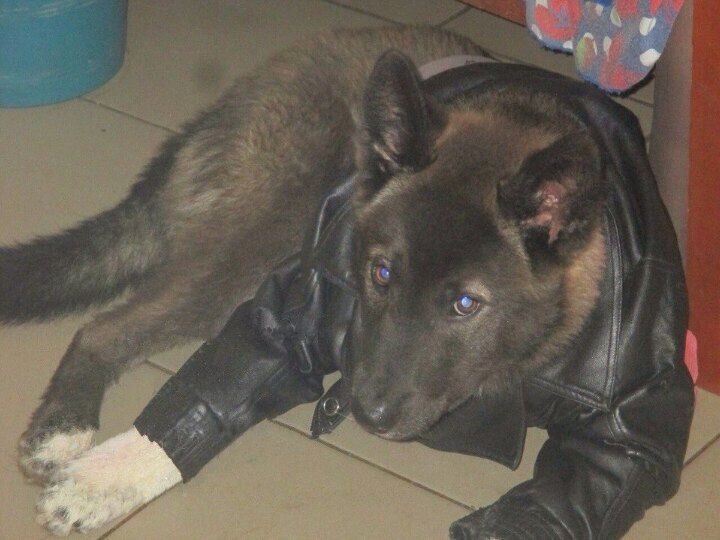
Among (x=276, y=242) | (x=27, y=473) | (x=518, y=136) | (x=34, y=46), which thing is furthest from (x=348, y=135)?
(x=34, y=46)

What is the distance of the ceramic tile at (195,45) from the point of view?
4.19 metres

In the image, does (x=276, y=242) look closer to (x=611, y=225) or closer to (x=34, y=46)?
(x=611, y=225)

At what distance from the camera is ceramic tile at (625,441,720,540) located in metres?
2.73

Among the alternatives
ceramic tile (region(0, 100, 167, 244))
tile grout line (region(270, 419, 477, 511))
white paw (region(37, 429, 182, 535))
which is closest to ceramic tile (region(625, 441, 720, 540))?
tile grout line (region(270, 419, 477, 511))

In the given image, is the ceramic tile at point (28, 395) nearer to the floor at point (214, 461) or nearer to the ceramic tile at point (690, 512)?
the floor at point (214, 461)

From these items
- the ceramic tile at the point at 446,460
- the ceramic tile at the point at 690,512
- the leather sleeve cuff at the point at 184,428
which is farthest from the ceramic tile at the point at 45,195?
the ceramic tile at the point at 690,512

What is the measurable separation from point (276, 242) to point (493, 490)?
826 mm

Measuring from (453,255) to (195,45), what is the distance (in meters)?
2.51

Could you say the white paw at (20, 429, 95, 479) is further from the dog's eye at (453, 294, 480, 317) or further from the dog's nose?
the dog's eye at (453, 294, 480, 317)

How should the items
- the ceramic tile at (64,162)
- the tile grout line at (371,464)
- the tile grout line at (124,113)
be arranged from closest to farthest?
the tile grout line at (371,464), the ceramic tile at (64,162), the tile grout line at (124,113)

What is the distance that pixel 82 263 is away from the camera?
3037 mm

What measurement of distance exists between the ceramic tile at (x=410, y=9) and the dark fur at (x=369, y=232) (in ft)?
4.61

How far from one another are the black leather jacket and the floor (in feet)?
0.36

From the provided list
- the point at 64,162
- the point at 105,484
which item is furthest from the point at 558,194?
the point at 64,162
